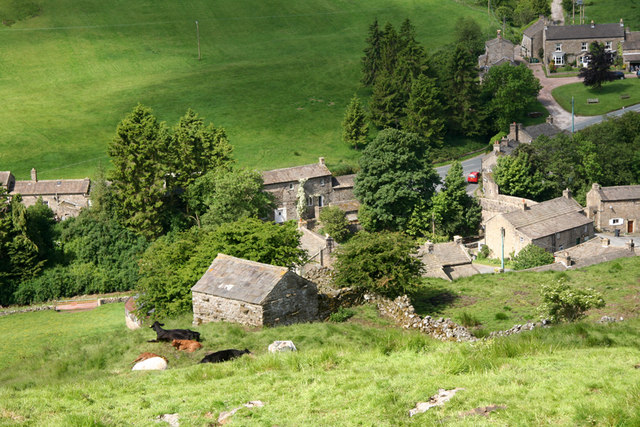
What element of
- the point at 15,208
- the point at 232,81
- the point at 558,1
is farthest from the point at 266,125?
the point at 558,1

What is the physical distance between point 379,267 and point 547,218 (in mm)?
39694

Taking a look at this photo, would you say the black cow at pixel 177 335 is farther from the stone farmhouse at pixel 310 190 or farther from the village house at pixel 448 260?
the stone farmhouse at pixel 310 190

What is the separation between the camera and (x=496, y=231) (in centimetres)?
7250

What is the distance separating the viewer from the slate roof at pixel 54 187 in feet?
277

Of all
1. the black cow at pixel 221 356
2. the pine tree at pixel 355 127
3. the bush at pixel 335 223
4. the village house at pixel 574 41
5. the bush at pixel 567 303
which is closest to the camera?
the black cow at pixel 221 356

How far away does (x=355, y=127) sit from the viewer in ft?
338

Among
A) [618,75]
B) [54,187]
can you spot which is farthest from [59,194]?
[618,75]

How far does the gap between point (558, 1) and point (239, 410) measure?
533 feet

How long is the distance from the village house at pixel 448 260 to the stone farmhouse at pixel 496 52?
66.0 m

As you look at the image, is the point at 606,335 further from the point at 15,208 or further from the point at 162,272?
the point at 15,208

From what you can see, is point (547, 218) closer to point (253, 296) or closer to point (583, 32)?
point (253, 296)

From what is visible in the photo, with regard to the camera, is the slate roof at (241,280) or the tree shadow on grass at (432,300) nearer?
the slate roof at (241,280)

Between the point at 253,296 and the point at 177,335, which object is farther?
the point at 253,296

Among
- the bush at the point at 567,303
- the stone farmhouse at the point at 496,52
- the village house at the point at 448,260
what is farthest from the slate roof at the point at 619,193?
the stone farmhouse at the point at 496,52
